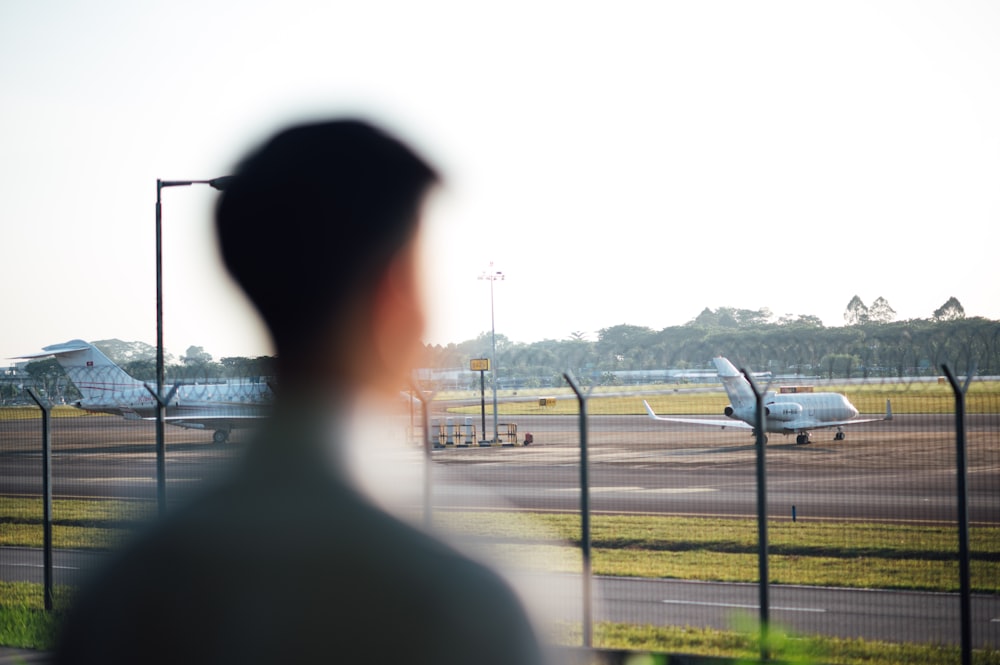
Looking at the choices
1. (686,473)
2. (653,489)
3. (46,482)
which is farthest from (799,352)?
(686,473)

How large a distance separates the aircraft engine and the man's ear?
38.6 m

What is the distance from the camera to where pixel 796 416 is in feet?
127

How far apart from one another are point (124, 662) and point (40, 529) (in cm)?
2082

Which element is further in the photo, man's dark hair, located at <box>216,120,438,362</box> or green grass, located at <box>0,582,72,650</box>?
green grass, located at <box>0,582,72,650</box>

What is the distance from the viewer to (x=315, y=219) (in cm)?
142

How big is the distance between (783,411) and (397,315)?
39.1 m

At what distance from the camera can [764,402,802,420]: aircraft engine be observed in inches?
1522

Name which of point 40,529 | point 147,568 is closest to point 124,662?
point 147,568

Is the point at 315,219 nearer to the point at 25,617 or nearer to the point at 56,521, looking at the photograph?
the point at 25,617

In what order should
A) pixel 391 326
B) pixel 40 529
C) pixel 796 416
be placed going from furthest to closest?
pixel 796 416 → pixel 40 529 → pixel 391 326

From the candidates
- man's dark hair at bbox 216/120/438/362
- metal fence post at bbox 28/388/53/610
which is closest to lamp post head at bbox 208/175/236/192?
man's dark hair at bbox 216/120/438/362

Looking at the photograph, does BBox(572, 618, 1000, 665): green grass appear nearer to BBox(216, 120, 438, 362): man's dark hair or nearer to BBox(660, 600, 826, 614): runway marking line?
BBox(660, 600, 826, 614): runway marking line

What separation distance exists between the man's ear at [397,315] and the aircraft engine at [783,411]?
127 ft

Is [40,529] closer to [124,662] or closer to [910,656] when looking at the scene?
[910,656]
